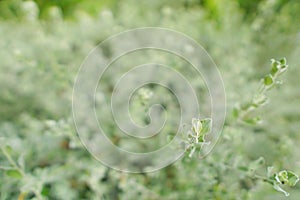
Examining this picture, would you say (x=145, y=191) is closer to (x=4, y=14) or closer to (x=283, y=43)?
(x=283, y=43)

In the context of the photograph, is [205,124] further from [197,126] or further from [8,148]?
[8,148]

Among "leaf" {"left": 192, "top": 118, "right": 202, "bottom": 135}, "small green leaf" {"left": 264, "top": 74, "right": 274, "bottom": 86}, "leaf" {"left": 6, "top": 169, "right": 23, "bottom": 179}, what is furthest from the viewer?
"leaf" {"left": 6, "top": 169, "right": 23, "bottom": 179}

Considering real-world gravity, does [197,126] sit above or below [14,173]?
above

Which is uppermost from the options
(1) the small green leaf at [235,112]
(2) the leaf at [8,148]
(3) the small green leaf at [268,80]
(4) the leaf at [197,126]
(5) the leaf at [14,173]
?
(3) the small green leaf at [268,80]

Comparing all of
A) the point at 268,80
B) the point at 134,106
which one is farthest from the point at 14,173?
the point at 268,80

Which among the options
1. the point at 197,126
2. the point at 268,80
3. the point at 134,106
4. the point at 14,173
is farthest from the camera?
the point at 134,106

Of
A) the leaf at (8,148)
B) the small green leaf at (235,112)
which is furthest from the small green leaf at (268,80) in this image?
Result: the leaf at (8,148)

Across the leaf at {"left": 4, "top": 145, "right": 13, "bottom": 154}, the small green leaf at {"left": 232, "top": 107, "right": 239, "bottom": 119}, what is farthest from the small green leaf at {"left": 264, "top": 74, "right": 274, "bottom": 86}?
the leaf at {"left": 4, "top": 145, "right": 13, "bottom": 154}

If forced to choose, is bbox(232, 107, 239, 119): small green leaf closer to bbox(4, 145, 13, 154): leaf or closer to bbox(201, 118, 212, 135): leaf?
bbox(201, 118, 212, 135): leaf

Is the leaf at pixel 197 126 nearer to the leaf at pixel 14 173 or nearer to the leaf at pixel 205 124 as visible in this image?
the leaf at pixel 205 124
